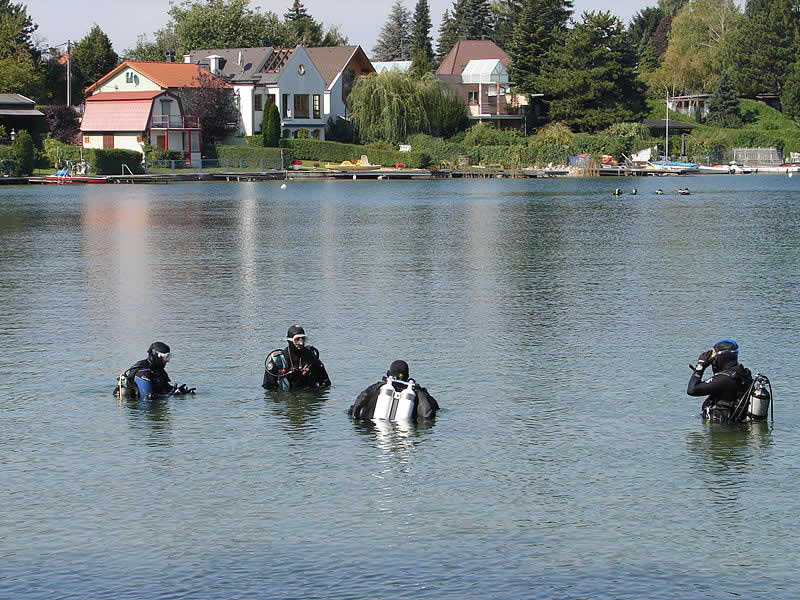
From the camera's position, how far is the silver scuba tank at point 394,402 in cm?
1838

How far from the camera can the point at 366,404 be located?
18.7m

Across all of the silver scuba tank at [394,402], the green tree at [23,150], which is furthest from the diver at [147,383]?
the green tree at [23,150]

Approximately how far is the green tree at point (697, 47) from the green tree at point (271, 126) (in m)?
57.1

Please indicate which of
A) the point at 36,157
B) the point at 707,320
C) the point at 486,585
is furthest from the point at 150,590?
the point at 36,157

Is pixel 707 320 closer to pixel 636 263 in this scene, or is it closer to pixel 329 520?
pixel 636 263

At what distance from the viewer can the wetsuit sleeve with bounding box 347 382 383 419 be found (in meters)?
18.7

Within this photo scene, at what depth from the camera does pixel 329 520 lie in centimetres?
1427

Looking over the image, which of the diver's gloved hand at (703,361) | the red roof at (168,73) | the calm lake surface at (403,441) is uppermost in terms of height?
the red roof at (168,73)

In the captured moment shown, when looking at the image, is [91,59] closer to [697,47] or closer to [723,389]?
[697,47]

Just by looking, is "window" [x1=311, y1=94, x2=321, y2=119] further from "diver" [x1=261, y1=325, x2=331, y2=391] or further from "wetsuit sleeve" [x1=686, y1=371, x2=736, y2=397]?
"wetsuit sleeve" [x1=686, y1=371, x2=736, y2=397]

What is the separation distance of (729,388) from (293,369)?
23.4ft

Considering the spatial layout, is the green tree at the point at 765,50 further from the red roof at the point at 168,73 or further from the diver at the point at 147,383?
the diver at the point at 147,383

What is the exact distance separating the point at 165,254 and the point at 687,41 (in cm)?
12571

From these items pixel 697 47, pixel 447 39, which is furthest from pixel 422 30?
pixel 697 47
